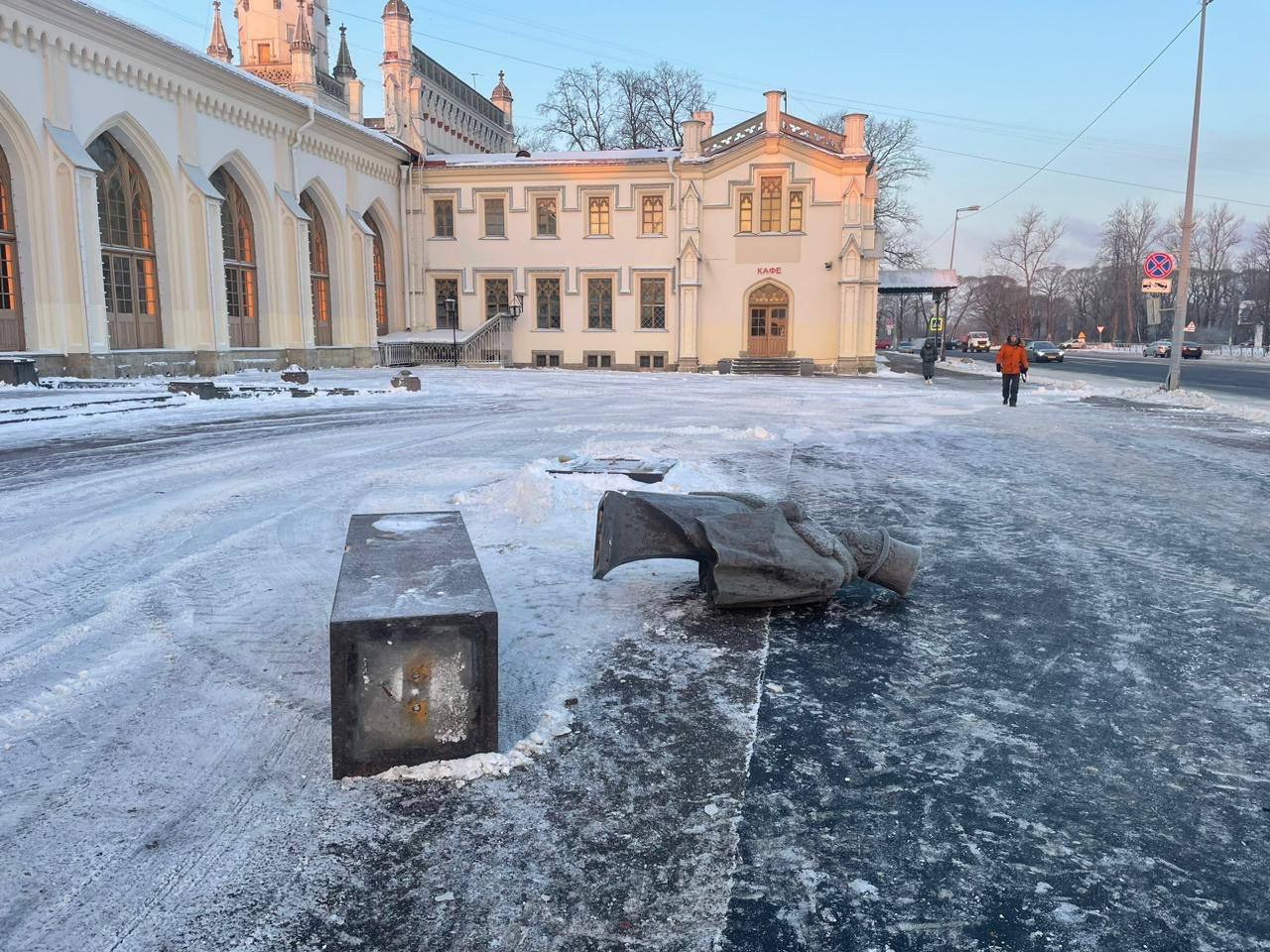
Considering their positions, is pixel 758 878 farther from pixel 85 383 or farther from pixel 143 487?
pixel 85 383

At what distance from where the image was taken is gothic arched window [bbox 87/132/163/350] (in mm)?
23297

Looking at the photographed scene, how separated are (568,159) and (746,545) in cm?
3594

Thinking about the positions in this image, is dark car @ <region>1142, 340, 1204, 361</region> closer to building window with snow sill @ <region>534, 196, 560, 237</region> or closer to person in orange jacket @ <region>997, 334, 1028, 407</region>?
building window with snow sill @ <region>534, 196, 560, 237</region>

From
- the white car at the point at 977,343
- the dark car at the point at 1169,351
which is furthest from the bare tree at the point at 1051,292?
the dark car at the point at 1169,351

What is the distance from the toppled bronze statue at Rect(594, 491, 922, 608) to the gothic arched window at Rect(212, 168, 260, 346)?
88.1 ft

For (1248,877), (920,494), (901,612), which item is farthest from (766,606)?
(920,494)

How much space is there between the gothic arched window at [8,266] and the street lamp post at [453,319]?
690 inches

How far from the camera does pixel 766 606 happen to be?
5.17 meters

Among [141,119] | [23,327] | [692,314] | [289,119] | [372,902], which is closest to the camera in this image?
[372,902]

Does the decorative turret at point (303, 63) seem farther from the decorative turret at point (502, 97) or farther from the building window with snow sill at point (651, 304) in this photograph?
the decorative turret at point (502, 97)

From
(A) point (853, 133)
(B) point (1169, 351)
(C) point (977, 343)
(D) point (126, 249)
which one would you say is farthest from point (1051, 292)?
(D) point (126, 249)

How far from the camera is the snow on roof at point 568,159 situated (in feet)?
121

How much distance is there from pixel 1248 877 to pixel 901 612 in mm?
2564

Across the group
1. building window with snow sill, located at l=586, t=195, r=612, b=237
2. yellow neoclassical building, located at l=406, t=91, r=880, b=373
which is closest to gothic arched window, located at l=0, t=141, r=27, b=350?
yellow neoclassical building, located at l=406, t=91, r=880, b=373
